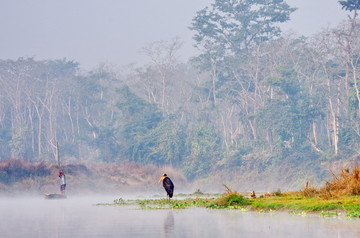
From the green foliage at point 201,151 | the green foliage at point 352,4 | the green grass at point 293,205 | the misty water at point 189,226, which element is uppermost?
the green foliage at point 352,4

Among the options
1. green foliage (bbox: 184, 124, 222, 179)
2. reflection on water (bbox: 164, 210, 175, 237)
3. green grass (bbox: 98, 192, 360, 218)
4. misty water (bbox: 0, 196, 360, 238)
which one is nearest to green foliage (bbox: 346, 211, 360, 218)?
green grass (bbox: 98, 192, 360, 218)

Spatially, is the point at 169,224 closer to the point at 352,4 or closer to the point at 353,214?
the point at 353,214

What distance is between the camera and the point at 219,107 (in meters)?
83.8

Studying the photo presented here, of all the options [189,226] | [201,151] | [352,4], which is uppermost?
[352,4]

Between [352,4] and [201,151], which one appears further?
[201,151]

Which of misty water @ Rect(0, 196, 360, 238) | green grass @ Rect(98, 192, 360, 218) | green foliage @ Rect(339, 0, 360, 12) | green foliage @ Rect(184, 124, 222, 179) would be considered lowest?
misty water @ Rect(0, 196, 360, 238)

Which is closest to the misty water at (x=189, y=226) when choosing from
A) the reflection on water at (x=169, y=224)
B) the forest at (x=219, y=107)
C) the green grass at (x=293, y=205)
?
the reflection on water at (x=169, y=224)

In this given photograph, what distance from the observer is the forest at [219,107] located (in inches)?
2660

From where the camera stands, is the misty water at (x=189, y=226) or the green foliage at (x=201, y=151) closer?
the misty water at (x=189, y=226)

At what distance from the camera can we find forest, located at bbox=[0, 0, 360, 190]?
67.6 metres

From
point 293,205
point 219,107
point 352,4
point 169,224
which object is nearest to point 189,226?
point 169,224

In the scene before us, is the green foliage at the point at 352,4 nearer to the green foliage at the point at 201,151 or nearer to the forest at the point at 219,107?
the forest at the point at 219,107

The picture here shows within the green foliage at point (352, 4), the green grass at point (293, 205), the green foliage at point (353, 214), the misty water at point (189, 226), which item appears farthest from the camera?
the green foliage at point (352, 4)

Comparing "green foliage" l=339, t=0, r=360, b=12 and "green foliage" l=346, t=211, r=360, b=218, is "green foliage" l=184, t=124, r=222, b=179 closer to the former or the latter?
"green foliage" l=339, t=0, r=360, b=12
